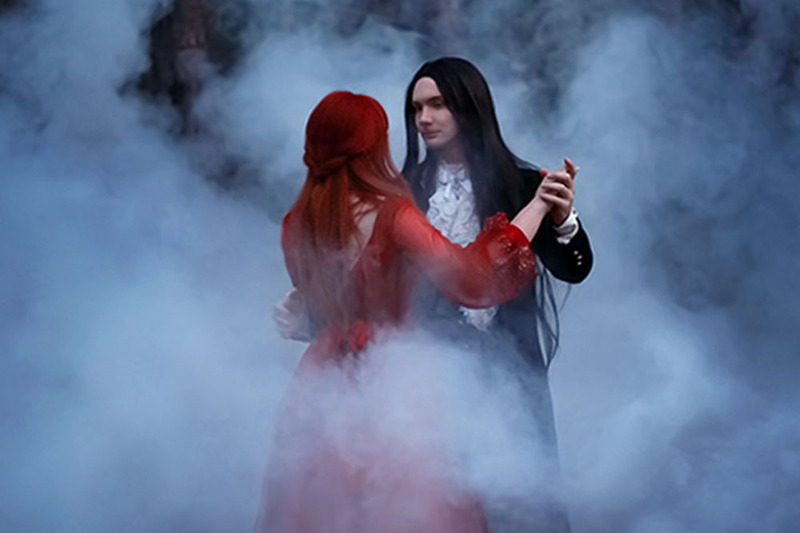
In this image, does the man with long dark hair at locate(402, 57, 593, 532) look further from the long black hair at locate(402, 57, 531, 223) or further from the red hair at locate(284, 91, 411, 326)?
the red hair at locate(284, 91, 411, 326)

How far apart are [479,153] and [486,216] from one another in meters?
0.18

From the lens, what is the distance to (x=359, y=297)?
8.46 ft

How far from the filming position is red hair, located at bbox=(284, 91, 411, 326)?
256cm

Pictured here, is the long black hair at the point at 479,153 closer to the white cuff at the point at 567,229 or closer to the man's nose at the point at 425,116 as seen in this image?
the man's nose at the point at 425,116

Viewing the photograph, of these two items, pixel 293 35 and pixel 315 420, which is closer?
pixel 315 420

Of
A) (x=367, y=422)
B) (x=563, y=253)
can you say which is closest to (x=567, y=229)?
(x=563, y=253)

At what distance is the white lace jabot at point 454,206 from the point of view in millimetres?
2898

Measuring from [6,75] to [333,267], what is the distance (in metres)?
1.36

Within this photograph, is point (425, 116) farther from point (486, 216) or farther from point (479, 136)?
point (486, 216)

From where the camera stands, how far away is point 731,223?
339cm

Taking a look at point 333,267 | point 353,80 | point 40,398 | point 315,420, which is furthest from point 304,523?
point 353,80

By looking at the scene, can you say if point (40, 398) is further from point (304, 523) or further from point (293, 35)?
point (293, 35)

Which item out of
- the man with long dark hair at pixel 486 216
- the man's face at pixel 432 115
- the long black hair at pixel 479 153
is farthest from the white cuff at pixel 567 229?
the man's face at pixel 432 115

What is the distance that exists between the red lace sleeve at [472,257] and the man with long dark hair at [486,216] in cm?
20
